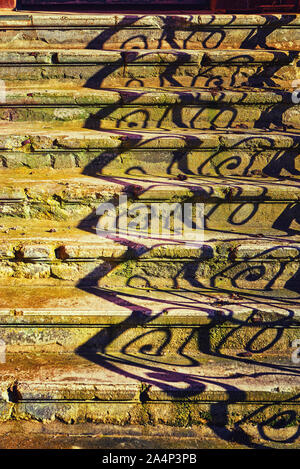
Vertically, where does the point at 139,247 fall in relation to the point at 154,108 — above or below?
below

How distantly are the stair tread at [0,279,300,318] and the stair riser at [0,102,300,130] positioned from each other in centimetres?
182

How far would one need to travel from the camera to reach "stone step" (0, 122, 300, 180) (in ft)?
11.5

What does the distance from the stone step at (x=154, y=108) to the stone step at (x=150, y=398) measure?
2.44m

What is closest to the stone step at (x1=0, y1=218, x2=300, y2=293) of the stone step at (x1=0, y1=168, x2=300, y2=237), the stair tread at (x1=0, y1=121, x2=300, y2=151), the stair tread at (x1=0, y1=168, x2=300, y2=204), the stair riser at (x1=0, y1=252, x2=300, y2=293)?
the stair riser at (x1=0, y1=252, x2=300, y2=293)

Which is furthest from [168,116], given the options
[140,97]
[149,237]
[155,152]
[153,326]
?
[153,326]

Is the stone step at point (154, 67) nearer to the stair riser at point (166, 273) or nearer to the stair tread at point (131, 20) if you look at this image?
the stair tread at point (131, 20)

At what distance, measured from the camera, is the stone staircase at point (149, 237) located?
2.47m

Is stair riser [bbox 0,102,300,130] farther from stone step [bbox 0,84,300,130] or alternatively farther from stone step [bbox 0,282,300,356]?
stone step [bbox 0,282,300,356]

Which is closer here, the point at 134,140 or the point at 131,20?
the point at 134,140

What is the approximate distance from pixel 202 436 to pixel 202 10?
5.68 metres

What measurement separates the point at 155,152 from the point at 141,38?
1.69 meters

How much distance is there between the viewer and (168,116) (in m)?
3.93

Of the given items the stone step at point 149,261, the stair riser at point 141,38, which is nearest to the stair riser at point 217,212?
the stone step at point 149,261

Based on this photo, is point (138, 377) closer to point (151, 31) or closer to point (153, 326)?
point (153, 326)
